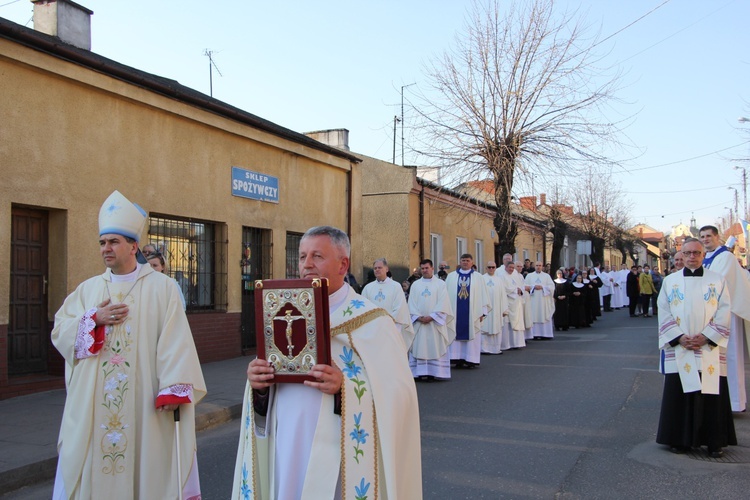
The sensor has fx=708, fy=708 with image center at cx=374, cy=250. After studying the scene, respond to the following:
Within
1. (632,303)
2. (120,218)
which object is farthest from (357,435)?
(632,303)

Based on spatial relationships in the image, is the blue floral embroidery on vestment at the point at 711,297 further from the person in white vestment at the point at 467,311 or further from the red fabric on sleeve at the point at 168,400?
the person in white vestment at the point at 467,311

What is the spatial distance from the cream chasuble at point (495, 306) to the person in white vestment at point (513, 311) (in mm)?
1065

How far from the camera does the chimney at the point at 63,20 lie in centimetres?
1130

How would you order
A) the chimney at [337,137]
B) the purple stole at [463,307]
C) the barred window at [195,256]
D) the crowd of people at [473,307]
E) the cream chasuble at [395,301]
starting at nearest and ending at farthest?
the cream chasuble at [395,301] → the crowd of people at [473,307] → the barred window at [195,256] → the purple stole at [463,307] → the chimney at [337,137]

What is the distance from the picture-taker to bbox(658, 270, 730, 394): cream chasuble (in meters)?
6.58

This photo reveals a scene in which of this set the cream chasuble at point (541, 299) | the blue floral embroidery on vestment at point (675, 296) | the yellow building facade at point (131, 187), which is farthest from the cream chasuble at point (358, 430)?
the cream chasuble at point (541, 299)

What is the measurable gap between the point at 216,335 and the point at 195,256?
1512mm

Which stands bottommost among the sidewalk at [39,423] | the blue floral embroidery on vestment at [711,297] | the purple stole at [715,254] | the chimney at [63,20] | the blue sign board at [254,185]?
the sidewalk at [39,423]

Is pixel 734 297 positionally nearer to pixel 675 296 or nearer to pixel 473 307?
pixel 675 296

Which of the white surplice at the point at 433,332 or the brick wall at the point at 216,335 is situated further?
the brick wall at the point at 216,335

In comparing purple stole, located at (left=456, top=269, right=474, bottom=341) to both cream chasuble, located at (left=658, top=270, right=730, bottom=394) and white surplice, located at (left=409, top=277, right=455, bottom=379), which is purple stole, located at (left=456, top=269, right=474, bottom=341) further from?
cream chasuble, located at (left=658, top=270, right=730, bottom=394)

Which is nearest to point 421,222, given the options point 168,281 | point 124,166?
point 124,166

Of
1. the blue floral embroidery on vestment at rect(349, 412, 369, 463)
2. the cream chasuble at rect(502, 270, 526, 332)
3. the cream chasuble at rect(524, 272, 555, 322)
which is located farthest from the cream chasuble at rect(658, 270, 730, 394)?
the cream chasuble at rect(524, 272, 555, 322)

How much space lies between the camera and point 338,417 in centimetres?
296
